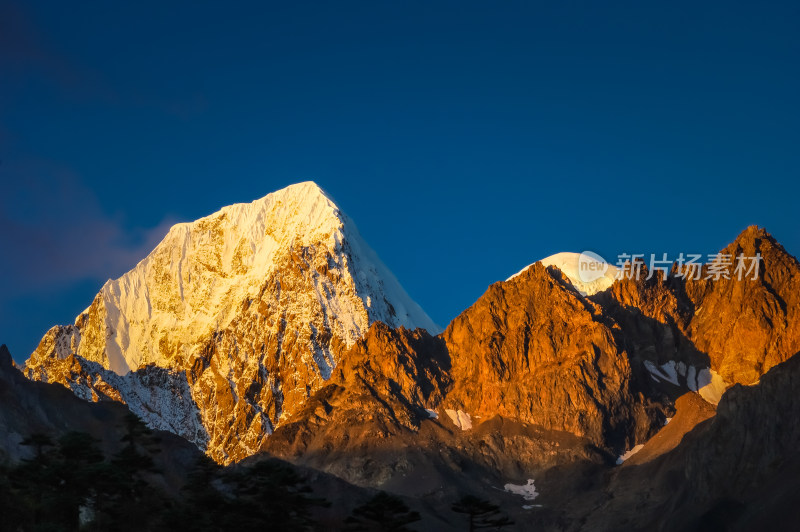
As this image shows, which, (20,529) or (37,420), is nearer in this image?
(20,529)

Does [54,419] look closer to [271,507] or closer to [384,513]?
[271,507]

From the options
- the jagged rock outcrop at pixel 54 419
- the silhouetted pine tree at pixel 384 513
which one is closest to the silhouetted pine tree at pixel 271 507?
the silhouetted pine tree at pixel 384 513

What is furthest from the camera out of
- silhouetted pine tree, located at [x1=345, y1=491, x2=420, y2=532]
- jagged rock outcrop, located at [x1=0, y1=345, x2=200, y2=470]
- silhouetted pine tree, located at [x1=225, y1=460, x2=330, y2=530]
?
jagged rock outcrop, located at [x1=0, y1=345, x2=200, y2=470]

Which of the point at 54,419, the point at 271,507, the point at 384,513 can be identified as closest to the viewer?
the point at 271,507

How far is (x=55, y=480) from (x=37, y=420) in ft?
172

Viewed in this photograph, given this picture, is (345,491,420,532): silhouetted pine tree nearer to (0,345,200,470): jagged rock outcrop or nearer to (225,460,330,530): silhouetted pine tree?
(225,460,330,530): silhouetted pine tree

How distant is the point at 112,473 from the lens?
328 feet

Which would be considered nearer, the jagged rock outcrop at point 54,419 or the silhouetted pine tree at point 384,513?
the silhouetted pine tree at point 384,513

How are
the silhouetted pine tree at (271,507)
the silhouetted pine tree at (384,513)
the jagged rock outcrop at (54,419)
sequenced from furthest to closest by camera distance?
the jagged rock outcrop at (54,419), the silhouetted pine tree at (384,513), the silhouetted pine tree at (271,507)

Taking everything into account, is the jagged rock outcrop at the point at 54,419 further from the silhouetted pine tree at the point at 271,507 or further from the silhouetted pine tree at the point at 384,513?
the silhouetted pine tree at the point at 384,513

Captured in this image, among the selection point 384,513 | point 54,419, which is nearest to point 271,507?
point 384,513

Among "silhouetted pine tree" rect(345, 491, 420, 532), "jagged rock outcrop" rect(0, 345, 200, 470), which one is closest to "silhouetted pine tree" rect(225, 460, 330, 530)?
"silhouetted pine tree" rect(345, 491, 420, 532)

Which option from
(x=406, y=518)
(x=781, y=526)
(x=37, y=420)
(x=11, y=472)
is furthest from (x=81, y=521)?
(x=781, y=526)

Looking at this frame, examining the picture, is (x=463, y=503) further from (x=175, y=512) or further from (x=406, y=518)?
(x=175, y=512)
